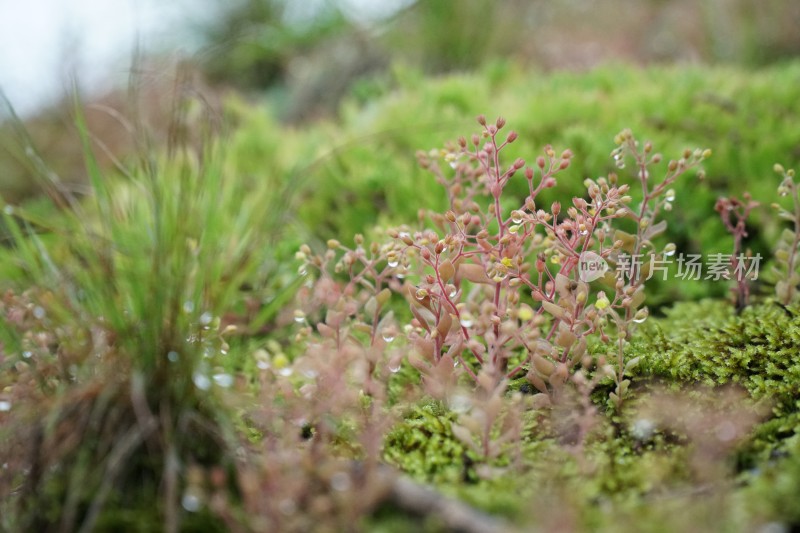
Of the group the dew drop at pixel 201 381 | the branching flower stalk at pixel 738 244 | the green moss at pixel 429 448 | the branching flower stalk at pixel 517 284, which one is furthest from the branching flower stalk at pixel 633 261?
the dew drop at pixel 201 381

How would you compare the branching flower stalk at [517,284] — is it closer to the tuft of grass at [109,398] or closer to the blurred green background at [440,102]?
the tuft of grass at [109,398]

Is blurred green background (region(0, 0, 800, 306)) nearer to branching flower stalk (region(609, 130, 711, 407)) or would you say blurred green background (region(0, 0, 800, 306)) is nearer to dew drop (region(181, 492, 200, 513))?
branching flower stalk (region(609, 130, 711, 407))

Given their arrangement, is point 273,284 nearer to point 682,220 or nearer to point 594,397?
point 594,397

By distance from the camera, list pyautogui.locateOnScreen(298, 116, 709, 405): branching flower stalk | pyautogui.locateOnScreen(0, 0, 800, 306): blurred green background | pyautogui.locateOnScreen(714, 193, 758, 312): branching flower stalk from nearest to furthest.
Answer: pyautogui.locateOnScreen(298, 116, 709, 405): branching flower stalk, pyautogui.locateOnScreen(714, 193, 758, 312): branching flower stalk, pyautogui.locateOnScreen(0, 0, 800, 306): blurred green background

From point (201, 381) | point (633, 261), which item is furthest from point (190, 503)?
point (633, 261)

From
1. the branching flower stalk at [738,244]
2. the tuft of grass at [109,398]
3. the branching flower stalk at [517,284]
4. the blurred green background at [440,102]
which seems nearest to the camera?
the tuft of grass at [109,398]

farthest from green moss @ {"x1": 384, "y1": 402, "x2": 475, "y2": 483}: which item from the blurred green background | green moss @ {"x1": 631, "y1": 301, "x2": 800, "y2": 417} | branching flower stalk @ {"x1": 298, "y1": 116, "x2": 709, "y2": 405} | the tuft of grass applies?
the blurred green background

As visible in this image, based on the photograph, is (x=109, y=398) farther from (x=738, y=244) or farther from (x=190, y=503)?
(x=738, y=244)

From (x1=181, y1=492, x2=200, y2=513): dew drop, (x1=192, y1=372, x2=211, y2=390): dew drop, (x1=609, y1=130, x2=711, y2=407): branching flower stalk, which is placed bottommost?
(x1=181, y1=492, x2=200, y2=513): dew drop

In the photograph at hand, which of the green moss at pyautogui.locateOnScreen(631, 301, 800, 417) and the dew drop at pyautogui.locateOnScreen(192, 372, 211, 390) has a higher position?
the dew drop at pyautogui.locateOnScreen(192, 372, 211, 390)
